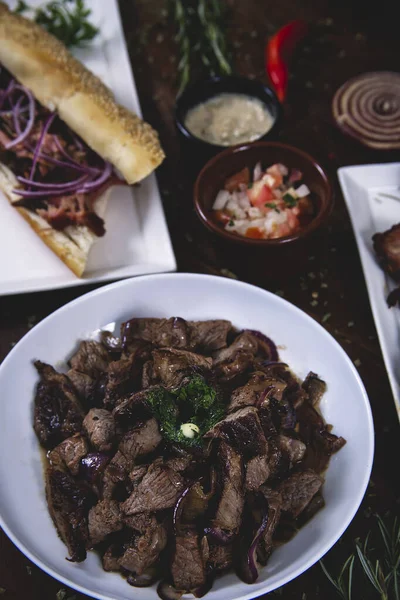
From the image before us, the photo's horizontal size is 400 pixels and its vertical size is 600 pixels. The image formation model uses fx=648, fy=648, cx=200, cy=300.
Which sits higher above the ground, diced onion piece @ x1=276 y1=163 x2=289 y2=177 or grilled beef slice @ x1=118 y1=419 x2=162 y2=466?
grilled beef slice @ x1=118 y1=419 x2=162 y2=466

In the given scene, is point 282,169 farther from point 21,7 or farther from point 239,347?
point 21,7

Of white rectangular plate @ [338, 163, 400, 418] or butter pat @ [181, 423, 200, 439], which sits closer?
butter pat @ [181, 423, 200, 439]

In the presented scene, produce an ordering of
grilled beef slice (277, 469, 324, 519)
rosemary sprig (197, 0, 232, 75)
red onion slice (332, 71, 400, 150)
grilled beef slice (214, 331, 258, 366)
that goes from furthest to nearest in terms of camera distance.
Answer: rosemary sprig (197, 0, 232, 75), red onion slice (332, 71, 400, 150), grilled beef slice (214, 331, 258, 366), grilled beef slice (277, 469, 324, 519)

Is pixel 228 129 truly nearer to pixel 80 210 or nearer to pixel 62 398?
pixel 80 210

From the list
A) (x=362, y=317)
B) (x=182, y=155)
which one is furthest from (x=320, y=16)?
(x=362, y=317)

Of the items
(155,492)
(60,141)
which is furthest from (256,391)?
(60,141)

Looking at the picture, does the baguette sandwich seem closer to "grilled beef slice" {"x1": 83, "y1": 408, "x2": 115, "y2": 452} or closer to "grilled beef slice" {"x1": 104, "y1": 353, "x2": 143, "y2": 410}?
"grilled beef slice" {"x1": 104, "y1": 353, "x2": 143, "y2": 410}

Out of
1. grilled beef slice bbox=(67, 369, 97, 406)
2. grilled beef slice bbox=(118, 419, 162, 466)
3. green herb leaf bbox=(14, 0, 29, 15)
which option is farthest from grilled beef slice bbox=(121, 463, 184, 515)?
green herb leaf bbox=(14, 0, 29, 15)
